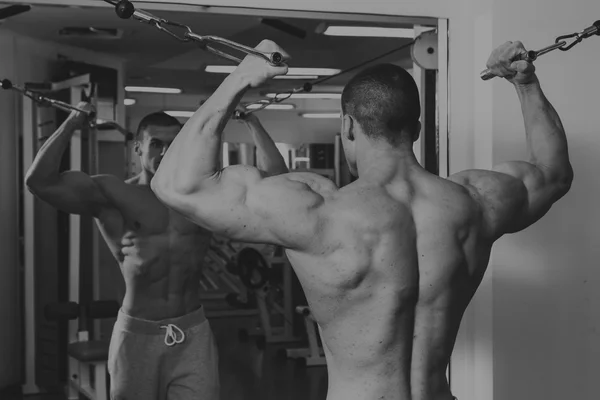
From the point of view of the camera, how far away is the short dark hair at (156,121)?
3.23m

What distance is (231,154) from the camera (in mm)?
3572

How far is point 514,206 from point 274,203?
0.63 metres

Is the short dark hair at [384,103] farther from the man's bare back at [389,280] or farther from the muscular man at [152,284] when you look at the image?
the muscular man at [152,284]

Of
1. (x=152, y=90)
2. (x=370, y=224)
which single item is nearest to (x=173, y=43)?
(x=152, y=90)

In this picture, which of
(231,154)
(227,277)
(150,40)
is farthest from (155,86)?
(227,277)

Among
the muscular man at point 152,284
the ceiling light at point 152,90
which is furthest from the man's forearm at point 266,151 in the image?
the ceiling light at point 152,90

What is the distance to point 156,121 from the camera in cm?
323

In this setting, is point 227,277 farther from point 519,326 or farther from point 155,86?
point 519,326

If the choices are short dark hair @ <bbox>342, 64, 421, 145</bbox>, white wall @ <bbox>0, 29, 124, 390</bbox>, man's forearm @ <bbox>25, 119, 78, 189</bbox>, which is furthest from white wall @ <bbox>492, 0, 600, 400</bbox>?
white wall @ <bbox>0, 29, 124, 390</bbox>

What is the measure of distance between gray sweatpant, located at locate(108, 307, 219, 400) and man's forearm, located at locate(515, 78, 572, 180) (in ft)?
5.67

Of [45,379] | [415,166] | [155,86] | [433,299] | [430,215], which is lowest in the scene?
[45,379]

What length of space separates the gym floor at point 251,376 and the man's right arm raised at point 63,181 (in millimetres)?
988

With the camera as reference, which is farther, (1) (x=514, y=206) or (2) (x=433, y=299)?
(1) (x=514, y=206)

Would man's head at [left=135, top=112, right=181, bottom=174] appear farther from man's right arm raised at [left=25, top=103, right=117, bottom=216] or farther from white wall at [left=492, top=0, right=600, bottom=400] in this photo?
white wall at [left=492, top=0, right=600, bottom=400]
